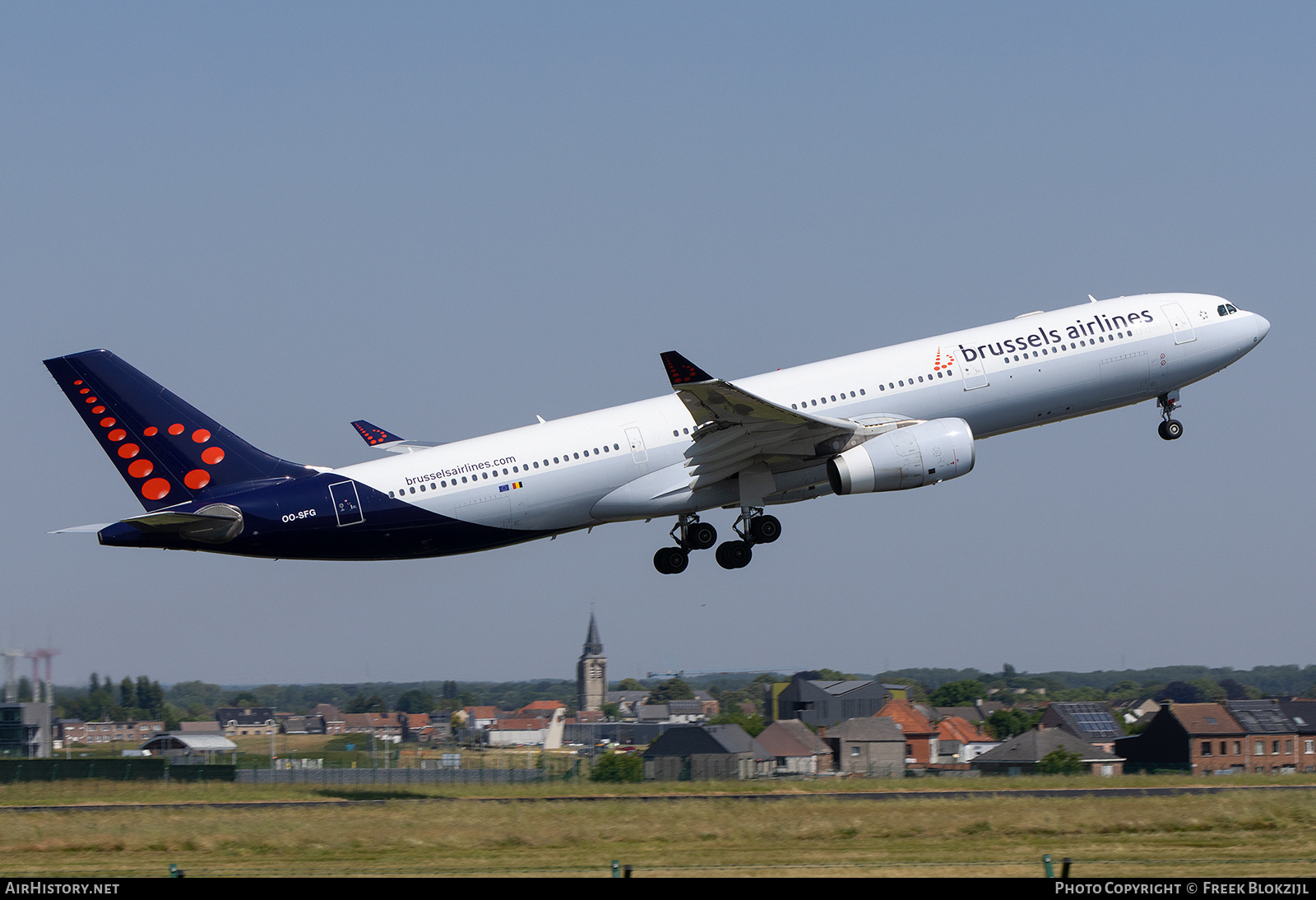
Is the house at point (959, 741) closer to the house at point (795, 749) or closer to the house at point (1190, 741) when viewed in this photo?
the house at point (1190, 741)

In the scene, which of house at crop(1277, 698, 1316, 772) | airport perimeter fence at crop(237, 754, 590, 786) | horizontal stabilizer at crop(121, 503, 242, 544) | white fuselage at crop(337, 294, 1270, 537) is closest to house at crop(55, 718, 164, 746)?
airport perimeter fence at crop(237, 754, 590, 786)

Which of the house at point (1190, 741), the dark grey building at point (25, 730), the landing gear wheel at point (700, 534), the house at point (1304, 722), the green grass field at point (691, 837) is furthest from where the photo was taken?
the dark grey building at point (25, 730)

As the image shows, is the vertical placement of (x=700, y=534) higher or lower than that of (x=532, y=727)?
higher

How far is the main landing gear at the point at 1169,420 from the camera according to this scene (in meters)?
49.0

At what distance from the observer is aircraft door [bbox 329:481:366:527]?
4031cm

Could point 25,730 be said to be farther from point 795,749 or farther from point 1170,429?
point 1170,429

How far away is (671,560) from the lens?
1818 inches

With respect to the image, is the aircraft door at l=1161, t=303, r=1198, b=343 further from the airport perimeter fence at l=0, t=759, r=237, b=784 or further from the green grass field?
the airport perimeter fence at l=0, t=759, r=237, b=784

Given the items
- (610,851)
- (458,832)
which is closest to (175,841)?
(458,832)

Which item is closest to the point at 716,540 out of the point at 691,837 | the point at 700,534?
the point at 700,534

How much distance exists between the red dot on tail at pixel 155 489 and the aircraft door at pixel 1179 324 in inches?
1270

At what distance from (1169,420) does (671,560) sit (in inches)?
728

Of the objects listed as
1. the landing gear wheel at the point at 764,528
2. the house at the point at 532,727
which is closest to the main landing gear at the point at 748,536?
the landing gear wheel at the point at 764,528

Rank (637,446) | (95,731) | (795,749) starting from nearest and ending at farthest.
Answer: (637,446), (795,749), (95,731)
